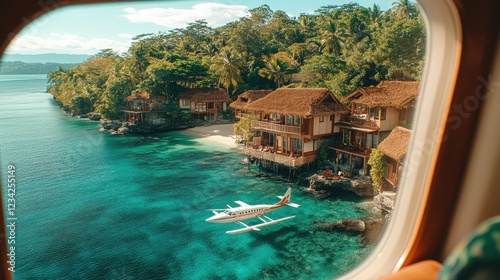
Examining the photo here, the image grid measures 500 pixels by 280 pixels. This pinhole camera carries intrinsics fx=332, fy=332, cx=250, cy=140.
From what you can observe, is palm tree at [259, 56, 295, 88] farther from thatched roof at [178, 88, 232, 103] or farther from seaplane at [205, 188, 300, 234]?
seaplane at [205, 188, 300, 234]

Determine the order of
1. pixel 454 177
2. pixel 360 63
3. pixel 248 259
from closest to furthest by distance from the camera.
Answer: pixel 454 177
pixel 248 259
pixel 360 63

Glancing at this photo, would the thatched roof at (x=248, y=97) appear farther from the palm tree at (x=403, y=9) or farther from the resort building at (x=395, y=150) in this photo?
the resort building at (x=395, y=150)

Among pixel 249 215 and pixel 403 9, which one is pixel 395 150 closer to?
pixel 249 215

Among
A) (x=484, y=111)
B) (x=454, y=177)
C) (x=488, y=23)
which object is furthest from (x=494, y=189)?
(x=488, y=23)

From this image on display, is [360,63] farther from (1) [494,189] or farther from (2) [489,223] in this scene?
(2) [489,223]

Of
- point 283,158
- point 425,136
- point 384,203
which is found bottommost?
point 384,203

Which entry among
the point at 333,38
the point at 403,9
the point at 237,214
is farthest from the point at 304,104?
the point at 403,9
